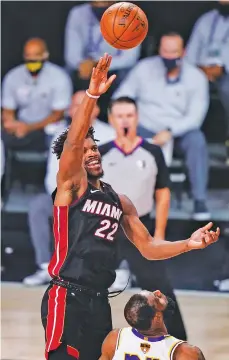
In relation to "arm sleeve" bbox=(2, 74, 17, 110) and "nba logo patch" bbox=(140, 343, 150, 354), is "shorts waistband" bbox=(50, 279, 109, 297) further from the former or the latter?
"arm sleeve" bbox=(2, 74, 17, 110)

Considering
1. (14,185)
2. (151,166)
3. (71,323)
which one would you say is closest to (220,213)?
(151,166)

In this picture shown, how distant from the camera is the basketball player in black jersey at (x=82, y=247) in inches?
178

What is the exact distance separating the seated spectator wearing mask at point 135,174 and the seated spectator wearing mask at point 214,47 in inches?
37.9

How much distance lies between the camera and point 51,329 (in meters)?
4.59

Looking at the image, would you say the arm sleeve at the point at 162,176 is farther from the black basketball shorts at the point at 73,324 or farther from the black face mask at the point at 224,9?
the black basketball shorts at the point at 73,324

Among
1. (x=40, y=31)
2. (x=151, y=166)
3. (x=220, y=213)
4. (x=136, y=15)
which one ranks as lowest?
(x=220, y=213)

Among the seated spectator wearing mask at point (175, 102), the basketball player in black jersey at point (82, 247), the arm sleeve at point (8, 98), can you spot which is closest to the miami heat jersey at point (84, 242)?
the basketball player in black jersey at point (82, 247)

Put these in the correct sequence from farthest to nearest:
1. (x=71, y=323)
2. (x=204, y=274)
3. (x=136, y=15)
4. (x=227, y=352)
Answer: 1. (x=204, y=274)
2. (x=227, y=352)
3. (x=136, y=15)
4. (x=71, y=323)

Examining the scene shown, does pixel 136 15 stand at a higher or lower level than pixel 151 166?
higher

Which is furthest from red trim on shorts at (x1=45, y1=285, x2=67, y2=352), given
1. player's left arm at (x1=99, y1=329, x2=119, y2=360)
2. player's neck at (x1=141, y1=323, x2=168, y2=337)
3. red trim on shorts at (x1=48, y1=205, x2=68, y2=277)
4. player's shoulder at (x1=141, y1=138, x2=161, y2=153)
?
player's shoulder at (x1=141, y1=138, x2=161, y2=153)

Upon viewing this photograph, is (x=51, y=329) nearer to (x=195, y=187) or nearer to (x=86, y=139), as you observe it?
(x=86, y=139)

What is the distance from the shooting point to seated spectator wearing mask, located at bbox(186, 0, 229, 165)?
30.9 ft

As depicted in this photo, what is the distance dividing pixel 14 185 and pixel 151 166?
216 centimetres

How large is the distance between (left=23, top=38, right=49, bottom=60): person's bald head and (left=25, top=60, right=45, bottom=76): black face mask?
0.13 feet
